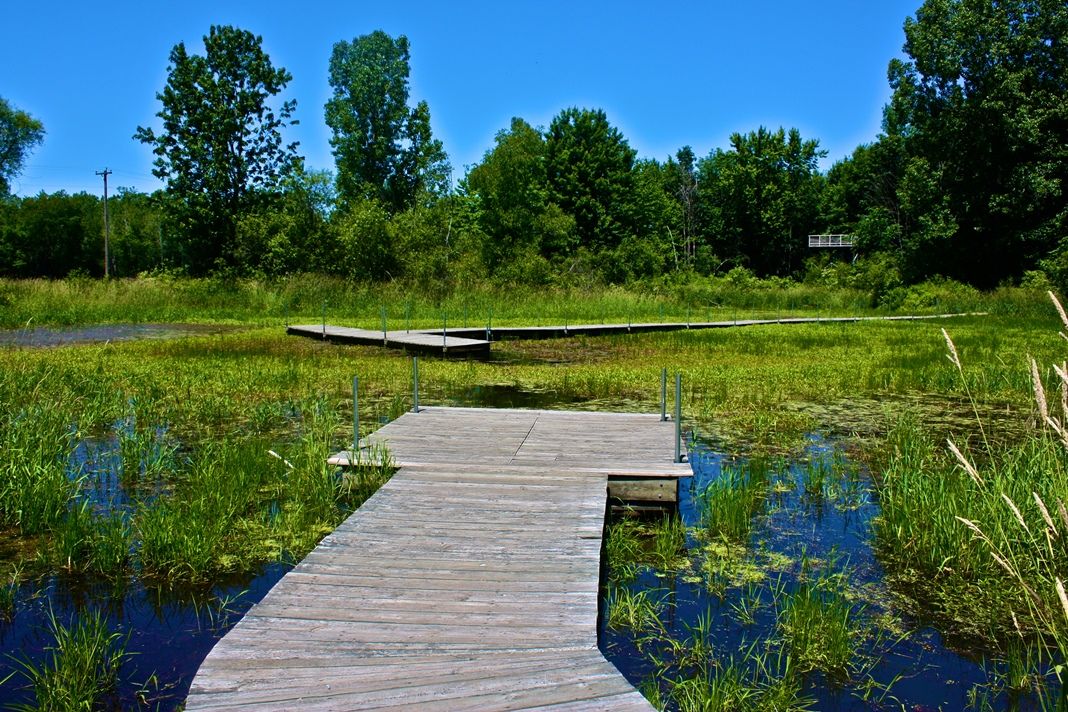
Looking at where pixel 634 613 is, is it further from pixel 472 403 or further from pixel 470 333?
pixel 470 333

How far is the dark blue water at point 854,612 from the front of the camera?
13.7 feet

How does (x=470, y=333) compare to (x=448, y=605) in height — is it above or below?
above

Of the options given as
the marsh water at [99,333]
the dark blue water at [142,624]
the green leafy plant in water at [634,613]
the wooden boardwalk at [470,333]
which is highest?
the wooden boardwalk at [470,333]

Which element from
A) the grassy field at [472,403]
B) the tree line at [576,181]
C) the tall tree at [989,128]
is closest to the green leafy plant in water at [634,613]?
the grassy field at [472,403]

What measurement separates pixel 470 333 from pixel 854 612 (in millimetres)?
17230

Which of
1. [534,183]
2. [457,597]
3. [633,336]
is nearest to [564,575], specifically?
[457,597]

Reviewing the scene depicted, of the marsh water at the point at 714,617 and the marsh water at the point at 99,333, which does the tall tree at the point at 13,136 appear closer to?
the marsh water at the point at 99,333

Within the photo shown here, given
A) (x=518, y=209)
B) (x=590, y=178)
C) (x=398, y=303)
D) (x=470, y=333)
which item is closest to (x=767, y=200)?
(x=590, y=178)

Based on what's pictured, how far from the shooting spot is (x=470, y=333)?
21.8 meters

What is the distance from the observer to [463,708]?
3234mm

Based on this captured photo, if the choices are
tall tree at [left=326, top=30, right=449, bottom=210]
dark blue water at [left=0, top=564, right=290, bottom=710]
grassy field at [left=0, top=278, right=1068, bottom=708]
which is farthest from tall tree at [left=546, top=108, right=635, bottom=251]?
dark blue water at [left=0, top=564, right=290, bottom=710]

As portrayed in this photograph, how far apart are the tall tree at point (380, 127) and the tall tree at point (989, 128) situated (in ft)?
86.1

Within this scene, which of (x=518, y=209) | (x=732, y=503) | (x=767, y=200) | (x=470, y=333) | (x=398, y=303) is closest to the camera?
(x=732, y=503)

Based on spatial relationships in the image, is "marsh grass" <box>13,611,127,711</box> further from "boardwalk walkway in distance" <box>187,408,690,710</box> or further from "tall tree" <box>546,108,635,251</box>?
"tall tree" <box>546,108,635,251</box>
